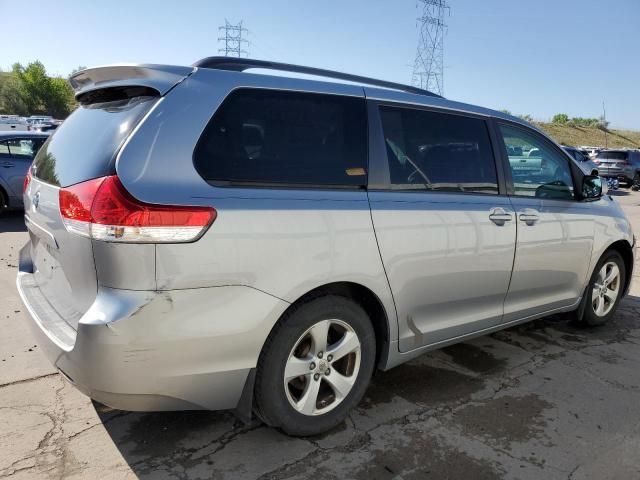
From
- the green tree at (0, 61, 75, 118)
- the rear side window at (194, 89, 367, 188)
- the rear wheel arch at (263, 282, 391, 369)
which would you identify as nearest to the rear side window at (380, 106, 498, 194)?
the rear side window at (194, 89, 367, 188)

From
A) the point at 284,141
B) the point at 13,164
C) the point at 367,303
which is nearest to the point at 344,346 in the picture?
the point at 367,303

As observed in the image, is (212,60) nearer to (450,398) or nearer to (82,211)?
(82,211)

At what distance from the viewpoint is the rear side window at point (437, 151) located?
3.16m

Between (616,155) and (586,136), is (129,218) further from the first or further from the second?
(586,136)

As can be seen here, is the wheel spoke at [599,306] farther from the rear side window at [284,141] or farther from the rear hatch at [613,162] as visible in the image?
the rear hatch at [613,162]

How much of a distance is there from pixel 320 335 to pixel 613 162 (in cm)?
2534

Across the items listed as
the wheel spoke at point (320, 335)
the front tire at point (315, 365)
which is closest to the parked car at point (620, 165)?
the front tire at point (315, 365)

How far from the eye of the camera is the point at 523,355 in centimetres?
429

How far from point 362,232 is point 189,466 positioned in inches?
56.7

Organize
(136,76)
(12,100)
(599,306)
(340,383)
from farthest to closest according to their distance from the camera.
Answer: (12,100) < (599,306) < (340,383) < (136,76)

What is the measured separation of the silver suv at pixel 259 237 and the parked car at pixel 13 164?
7.34 metres

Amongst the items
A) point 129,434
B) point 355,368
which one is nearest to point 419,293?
point 355,368

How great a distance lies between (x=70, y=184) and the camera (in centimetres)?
247

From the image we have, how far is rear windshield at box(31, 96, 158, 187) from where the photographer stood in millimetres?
2365
